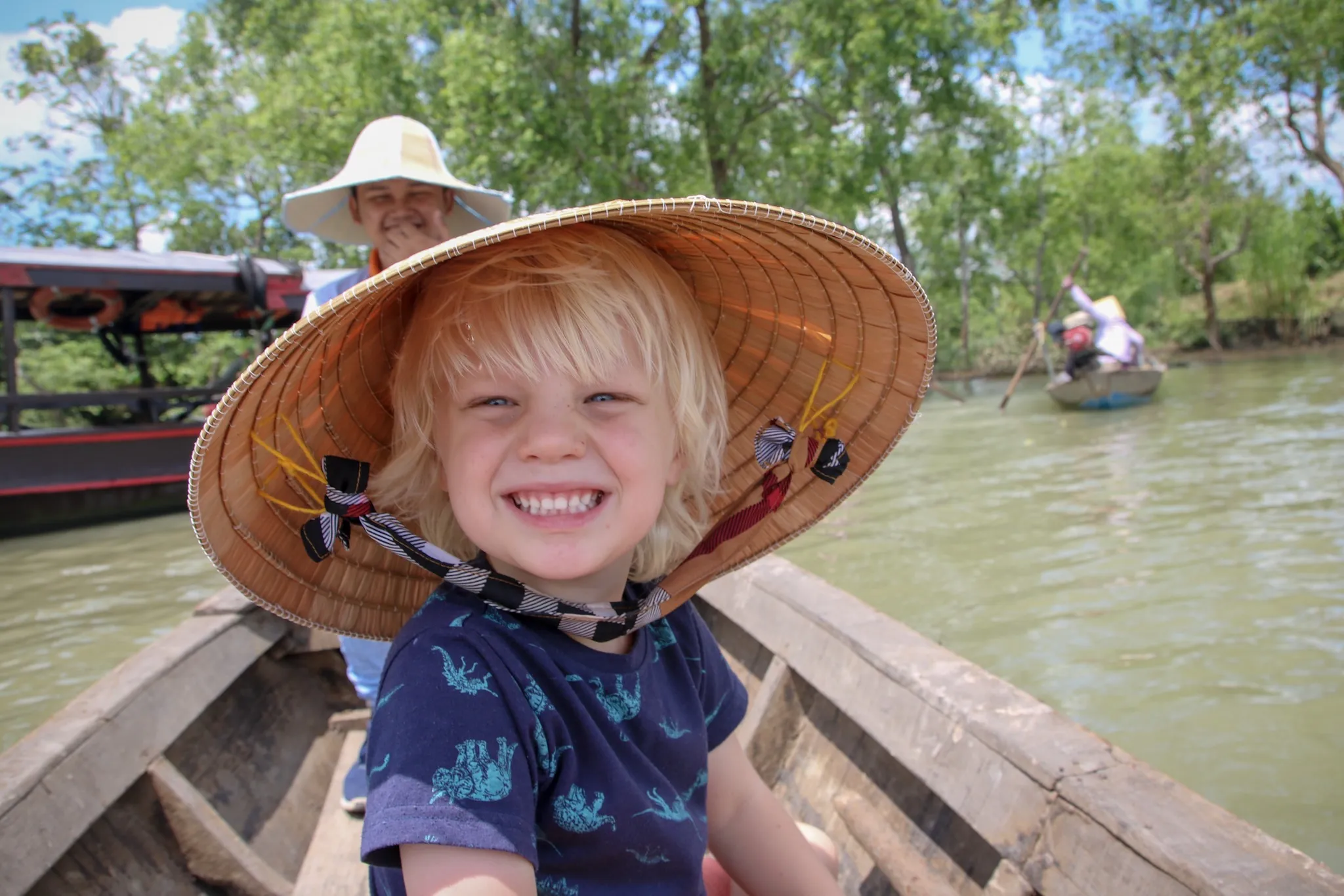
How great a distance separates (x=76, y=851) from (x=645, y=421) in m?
1.39

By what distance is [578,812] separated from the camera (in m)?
1.04

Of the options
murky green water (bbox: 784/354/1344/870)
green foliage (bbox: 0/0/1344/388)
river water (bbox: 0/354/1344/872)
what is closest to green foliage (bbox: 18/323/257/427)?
green foliage (bbox: 0/0/1344/388)

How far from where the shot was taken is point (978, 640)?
13.1ft

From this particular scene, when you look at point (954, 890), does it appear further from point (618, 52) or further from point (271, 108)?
point (271, 108)

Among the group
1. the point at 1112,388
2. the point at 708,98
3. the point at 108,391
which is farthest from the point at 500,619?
the point at 708,98

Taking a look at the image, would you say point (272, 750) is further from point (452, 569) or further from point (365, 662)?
point (452, 569)

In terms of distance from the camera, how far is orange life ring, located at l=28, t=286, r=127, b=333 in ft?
30.4

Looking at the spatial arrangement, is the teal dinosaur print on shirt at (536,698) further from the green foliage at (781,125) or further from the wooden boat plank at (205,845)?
the green foliage at (781,125)

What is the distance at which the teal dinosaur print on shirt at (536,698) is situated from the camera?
3.37 ft

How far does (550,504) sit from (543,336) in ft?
0.63

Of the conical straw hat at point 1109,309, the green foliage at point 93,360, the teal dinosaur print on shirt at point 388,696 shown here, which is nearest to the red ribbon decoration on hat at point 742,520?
the teal dinosaur print on shirt at point 388,696

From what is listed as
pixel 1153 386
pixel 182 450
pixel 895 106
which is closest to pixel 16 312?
pixel 182 450

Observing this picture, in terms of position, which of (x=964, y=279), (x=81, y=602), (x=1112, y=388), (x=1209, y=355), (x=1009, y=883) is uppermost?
(x=964, y=279)

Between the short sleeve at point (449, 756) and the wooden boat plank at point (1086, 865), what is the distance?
2.52 feet
